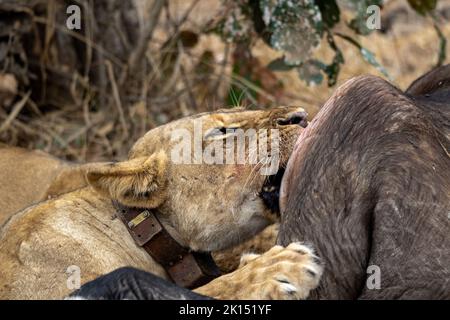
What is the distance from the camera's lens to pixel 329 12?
19.0ft

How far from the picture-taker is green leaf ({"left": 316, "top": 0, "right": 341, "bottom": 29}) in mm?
5734

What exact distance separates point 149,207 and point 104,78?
3039 millimetres

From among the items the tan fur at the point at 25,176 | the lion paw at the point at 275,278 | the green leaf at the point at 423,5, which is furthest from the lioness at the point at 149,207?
the green leaf at the point at 423,5

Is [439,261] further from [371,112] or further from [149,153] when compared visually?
[149,153]

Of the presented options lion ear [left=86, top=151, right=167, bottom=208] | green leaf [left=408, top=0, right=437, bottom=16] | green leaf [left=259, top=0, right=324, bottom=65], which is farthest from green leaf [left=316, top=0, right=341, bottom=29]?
lion ear [left=86, top=151, right=167, bottom=208]

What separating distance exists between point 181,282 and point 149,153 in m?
0.54

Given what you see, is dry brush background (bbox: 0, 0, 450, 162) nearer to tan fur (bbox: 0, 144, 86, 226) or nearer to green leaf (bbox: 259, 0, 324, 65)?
green leaf (bbox: 259, 0, 324, 65)

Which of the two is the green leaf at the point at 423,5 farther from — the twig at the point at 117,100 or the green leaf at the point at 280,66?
the twig at the point at 117,100

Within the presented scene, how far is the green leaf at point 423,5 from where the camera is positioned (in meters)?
5.87

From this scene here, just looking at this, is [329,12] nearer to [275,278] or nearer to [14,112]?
[14,112]

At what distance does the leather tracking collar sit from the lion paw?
36 cm

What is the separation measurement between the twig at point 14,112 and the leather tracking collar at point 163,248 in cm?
268

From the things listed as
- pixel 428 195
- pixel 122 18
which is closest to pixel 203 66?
pixel 122 18

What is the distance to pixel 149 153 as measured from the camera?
4.02 metres
